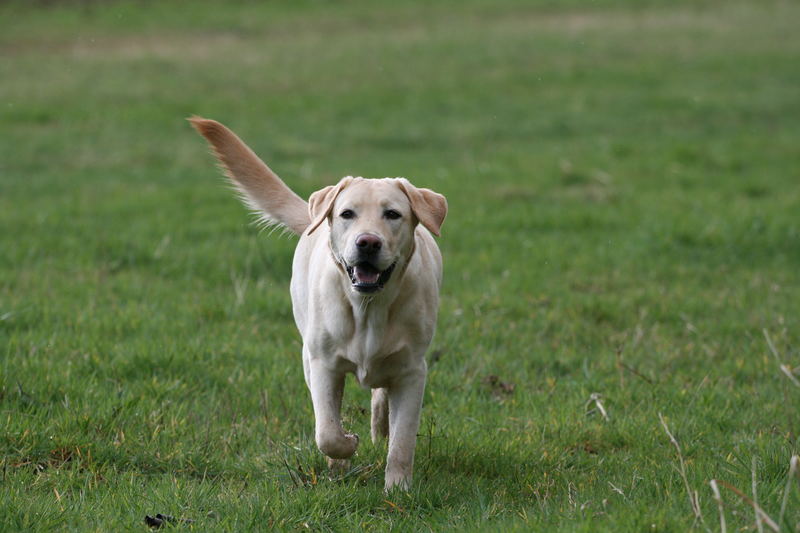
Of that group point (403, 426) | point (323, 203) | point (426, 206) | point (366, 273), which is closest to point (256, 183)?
point (323, 203)

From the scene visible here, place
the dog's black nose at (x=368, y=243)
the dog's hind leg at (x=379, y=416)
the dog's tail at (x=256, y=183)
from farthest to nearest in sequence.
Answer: the dog's tail at (x=256, y=183), the dog's hind leg at (x=379, y=416), the dog's black nose at (x=368, y=243)

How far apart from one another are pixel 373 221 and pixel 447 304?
2.67m

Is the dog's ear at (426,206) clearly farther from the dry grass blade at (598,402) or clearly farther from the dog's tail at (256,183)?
the dry grass blade at (598,402)

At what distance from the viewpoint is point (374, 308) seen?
13.3 ft

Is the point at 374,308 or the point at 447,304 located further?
the point at 447,304

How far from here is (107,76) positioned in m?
16.9

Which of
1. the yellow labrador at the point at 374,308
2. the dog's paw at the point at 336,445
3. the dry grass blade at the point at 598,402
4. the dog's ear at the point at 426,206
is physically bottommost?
the dry grass blade at the point at 598,402

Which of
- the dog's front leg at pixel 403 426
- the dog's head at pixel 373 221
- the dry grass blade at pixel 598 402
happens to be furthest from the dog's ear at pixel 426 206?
the dry grass blade at pixel 598 402

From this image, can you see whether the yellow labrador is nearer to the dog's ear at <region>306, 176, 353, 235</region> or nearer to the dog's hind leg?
the dog's ear at <region>306, 176, 353, 235</region>

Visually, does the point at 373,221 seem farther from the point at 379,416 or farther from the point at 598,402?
the point at 598,402

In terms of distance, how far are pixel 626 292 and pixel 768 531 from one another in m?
3.84

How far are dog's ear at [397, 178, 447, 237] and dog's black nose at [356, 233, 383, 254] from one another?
295 mm

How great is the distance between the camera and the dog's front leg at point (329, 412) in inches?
156

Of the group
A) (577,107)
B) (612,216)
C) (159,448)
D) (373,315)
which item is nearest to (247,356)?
(159,448)
